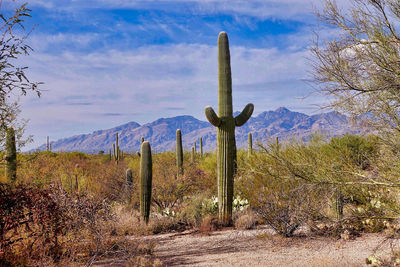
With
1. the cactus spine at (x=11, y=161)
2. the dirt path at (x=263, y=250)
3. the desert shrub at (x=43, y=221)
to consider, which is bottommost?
the dirt path at (x=263, y=250)

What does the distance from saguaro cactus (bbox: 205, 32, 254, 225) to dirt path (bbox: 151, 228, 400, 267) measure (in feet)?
4.68

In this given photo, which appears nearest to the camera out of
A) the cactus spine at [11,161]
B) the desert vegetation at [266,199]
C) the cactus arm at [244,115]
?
the desert vegetation at [266,199]

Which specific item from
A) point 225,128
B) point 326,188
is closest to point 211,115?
point 225,128

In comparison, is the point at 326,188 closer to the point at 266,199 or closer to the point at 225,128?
the point at 266,199

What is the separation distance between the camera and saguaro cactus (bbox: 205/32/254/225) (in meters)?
11.4

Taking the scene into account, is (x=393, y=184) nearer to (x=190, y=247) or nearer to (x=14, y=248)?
(x=190, y=247)

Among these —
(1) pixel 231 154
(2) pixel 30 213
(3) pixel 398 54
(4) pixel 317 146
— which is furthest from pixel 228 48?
(2) pixel 30 213

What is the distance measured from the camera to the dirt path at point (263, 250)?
7.60 m

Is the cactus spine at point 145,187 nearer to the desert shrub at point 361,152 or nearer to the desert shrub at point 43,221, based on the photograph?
the desert shrub at point 43,221

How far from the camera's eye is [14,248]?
7.17 meters

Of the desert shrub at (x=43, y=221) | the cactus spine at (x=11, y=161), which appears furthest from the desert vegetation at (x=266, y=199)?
the cactus spine at (x=11, y=161)

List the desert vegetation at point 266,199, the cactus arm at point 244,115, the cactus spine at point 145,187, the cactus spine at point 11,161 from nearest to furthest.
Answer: the desert vegetation at point 266,199 < the cactus spine at point 145,187 < the cactus arm at point 244,115 < the cactus spine at point 11,161

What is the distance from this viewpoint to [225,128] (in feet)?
38.5

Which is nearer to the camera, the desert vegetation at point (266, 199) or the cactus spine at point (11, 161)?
the desert vegetation at point (266, 199)
